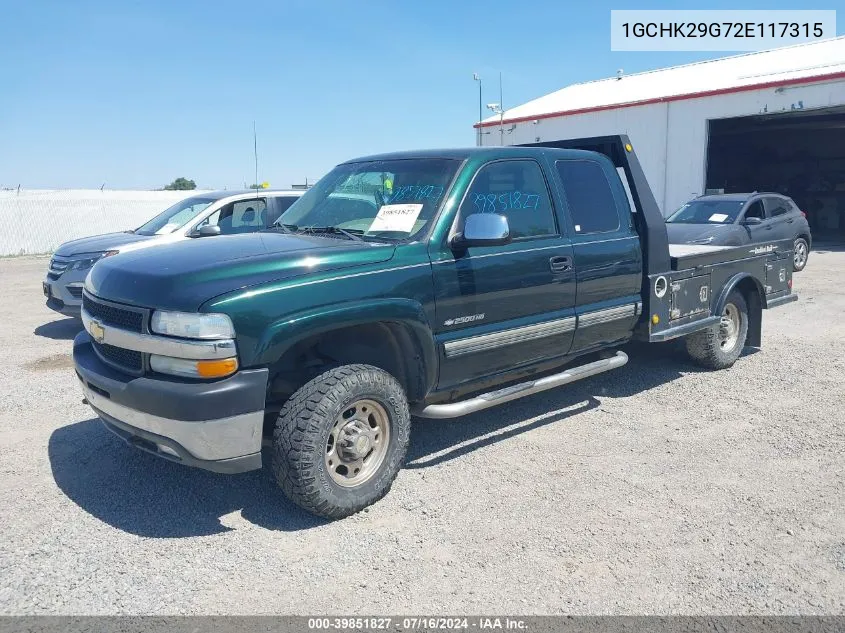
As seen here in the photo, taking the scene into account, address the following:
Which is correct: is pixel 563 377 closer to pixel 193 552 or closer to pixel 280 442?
pixel 280 442

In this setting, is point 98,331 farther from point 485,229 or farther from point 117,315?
point 485,229

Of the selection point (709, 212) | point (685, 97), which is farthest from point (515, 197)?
point (685, 97)

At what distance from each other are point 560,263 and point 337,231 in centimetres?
153

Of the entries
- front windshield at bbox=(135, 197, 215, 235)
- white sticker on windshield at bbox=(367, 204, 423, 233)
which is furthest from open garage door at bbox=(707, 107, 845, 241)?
white sticker on windshield at bbox=(367, 204, 423, 233)

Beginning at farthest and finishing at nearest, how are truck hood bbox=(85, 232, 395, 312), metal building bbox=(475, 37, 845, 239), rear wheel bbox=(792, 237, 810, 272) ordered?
metal building bbox=(475, 37, 845, 239) → rear wheel bbox=(792, 237, 810, 272) → truck hood bbox=(85, 232, 395, 312)

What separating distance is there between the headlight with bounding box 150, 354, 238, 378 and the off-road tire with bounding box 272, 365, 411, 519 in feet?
1.43

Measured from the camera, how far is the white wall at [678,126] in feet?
65.2

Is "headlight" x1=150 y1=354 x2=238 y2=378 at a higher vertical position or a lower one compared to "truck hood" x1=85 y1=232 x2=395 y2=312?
lower

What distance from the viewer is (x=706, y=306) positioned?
6344 mm

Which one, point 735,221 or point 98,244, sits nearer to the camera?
point 98,244

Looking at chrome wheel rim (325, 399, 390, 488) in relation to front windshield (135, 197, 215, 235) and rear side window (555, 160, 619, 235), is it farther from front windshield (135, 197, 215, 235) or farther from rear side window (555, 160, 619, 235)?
front windshield (135, 197, 215, 235)

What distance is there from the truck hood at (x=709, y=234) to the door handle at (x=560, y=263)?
27.8ft

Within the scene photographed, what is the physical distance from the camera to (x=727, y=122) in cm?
2364

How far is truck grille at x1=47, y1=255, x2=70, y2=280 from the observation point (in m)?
8.26
